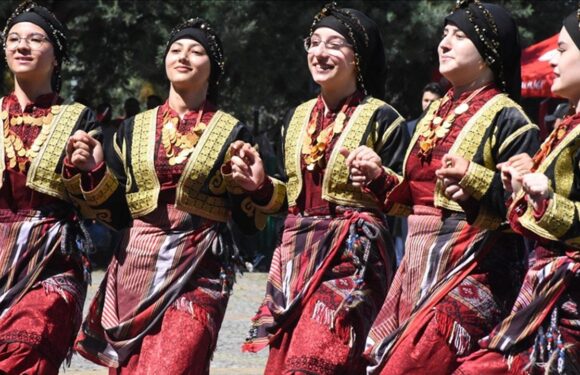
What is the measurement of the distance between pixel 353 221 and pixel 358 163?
0.49 m

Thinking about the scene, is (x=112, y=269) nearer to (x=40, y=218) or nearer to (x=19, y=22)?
(x=40, y=218)

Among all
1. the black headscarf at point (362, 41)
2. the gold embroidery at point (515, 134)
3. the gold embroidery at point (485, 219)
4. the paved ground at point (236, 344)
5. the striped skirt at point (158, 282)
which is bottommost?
the paved ground at point (236, 344)

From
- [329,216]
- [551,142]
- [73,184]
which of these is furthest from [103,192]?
[551,142]

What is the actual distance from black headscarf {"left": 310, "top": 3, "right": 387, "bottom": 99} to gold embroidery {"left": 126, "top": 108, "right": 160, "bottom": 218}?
956 mm

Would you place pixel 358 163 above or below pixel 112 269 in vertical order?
above

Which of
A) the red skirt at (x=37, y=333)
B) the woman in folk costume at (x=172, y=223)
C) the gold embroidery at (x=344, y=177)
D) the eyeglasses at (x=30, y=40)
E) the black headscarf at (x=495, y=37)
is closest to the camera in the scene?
the black headscarf at (x=495, y=37)

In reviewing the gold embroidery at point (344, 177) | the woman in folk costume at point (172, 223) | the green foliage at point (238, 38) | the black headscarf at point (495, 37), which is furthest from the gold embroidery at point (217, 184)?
the green foliage at point (238, 38)

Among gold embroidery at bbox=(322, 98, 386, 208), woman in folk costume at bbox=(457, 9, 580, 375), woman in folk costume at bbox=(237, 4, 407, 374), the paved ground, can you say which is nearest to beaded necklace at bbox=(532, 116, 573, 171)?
woman in folk costume at bbox=(457, 9, 580, 375)

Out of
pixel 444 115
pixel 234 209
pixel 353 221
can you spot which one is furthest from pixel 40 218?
pixel 444 115

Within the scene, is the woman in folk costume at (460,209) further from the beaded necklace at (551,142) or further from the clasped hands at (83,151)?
the clasped hands at (83,151)

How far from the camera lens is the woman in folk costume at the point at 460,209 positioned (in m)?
6.05

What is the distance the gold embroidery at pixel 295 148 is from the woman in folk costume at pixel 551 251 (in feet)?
4.87

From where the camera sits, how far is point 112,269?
22.9 feet

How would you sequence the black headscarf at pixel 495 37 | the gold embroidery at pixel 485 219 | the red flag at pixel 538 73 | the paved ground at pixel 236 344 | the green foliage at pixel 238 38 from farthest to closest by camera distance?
the green foliage at pixel 238 38 → the red flag at pixel 538 73 → the paved ground at pixel 236 344 → the black headscarf at pixel 495 37 → the gold embroidery at pixel 485 219
